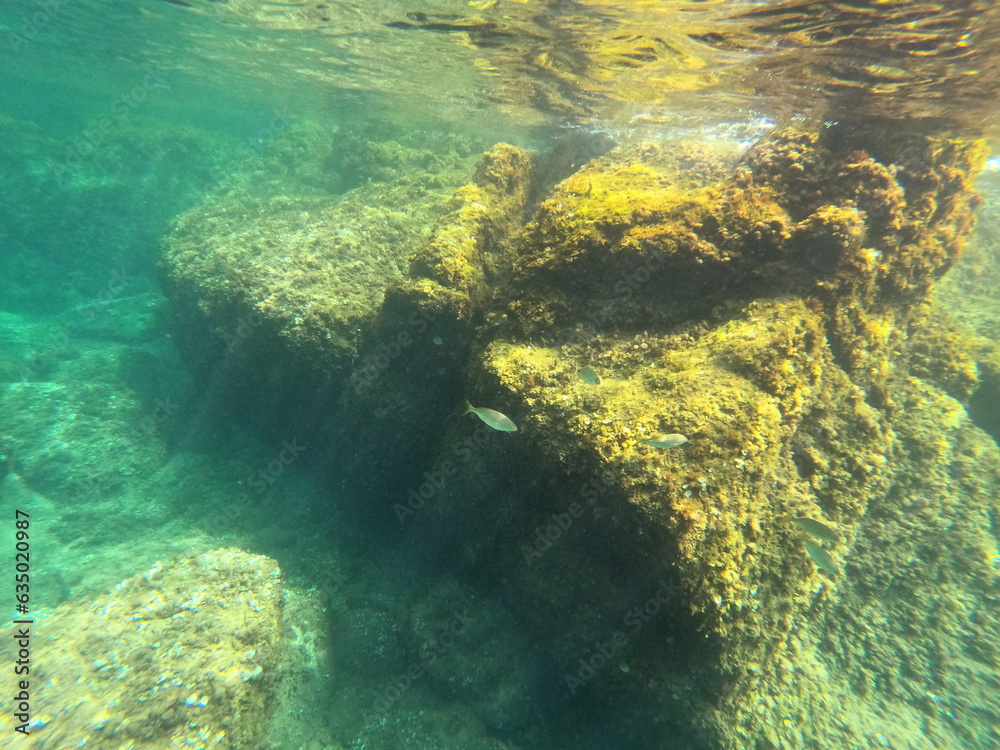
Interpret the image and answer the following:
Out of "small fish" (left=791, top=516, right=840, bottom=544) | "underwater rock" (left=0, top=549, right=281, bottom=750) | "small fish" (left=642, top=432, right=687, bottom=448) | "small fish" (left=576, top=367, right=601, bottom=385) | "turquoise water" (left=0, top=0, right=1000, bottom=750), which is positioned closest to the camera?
"small fish" (left=642, top=432, right=687, bottom=448)

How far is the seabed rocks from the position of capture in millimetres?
4422

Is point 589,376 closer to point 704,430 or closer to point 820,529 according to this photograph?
point 704,430

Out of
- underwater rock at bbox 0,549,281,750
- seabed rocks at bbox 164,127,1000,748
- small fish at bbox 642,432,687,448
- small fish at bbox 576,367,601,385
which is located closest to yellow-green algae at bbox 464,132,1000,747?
seabed rocks at bbox 164,127,1000,748

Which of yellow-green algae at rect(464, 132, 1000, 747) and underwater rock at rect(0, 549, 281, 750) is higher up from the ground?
yellow-green algae at rect(464, 132, 1000, 747)

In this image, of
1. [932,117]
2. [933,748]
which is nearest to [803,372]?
[933,748]

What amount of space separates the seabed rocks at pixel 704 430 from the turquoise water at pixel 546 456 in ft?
0.15

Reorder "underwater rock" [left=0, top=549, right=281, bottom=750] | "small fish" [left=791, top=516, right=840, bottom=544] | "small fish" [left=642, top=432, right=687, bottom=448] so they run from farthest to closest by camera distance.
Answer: "underwater rock" [left=0, top=549, right=281, bottom=750] → "small fish" [left=791, top=516, right=840, bottom=544] → "small fish" [left=642, top=432, right=687, bottom=448]

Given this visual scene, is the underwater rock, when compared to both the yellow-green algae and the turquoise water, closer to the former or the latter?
the turquoise water

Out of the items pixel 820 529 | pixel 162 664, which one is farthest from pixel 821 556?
pixel 162 664

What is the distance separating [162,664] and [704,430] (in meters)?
6.40

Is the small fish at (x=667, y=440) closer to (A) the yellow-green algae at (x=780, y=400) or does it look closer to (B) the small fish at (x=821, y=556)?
(A) the yellow-green algae at (x=780, y=400)

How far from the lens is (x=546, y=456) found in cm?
476

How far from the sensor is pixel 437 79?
17578mm

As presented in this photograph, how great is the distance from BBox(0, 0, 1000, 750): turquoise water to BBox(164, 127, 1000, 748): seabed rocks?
1.8 inches
